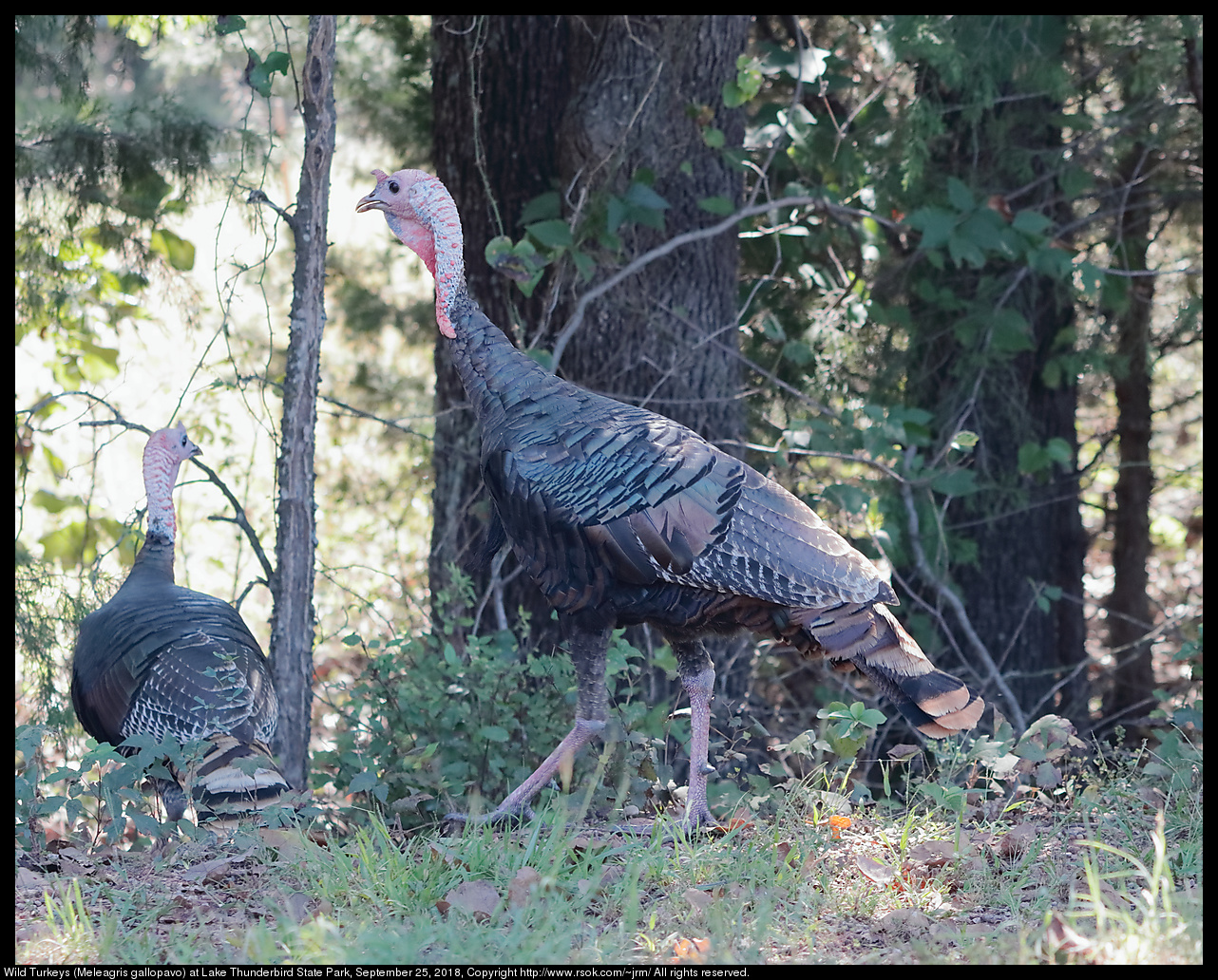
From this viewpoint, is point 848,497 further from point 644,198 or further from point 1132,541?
point 1132,541

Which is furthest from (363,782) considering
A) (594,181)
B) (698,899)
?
(594,181)

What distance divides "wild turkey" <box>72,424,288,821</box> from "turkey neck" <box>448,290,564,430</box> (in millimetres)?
1271

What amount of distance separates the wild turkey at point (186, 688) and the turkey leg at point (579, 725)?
2.54 ft

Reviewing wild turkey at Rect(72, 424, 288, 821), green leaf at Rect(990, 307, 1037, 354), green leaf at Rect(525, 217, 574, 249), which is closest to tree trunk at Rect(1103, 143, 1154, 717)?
green leaf at Rect(990, 307, 1037, 354)

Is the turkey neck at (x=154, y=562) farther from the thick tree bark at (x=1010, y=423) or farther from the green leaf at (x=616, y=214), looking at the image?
the thick tree bark at (x=1010, y=423)

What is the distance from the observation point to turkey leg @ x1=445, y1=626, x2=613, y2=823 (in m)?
3.58

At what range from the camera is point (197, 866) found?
129 inches

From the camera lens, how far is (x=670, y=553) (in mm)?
3365

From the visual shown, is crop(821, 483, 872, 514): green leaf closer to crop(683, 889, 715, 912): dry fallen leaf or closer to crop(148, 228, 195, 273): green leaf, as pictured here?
crop(683, 889, 715, 912): dry fallen leaf

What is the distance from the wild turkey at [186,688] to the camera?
381cm

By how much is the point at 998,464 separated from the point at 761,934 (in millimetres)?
4106
